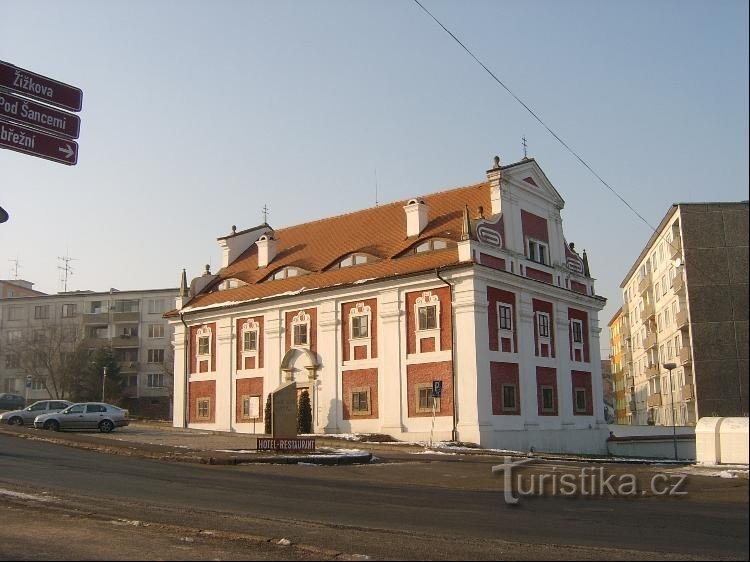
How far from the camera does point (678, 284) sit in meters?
3.57

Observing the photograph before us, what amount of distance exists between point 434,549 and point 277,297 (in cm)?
3205

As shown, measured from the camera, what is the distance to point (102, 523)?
38.1 feet

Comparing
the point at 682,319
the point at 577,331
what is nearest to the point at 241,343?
the point at 577,331

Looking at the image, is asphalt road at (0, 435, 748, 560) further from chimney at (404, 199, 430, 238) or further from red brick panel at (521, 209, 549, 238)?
red brick panel at (521, 209, 549, 238)

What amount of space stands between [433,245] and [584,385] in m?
11.5

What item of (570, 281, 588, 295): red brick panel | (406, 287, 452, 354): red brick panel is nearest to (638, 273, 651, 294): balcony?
(406, 287, 452, 354): red brick panel

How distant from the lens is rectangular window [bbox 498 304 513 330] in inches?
1374

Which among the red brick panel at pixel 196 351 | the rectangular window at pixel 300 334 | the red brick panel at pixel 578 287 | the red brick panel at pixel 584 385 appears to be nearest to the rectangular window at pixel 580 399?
the red brick panel at pixel 584 385

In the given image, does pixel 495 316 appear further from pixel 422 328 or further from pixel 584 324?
pixel 584 324

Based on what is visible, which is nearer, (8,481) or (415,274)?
(8,481)

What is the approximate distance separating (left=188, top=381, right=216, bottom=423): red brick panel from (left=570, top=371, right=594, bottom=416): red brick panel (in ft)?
65.7

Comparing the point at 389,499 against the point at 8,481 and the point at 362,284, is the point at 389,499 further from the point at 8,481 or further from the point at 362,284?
the point at 362,284

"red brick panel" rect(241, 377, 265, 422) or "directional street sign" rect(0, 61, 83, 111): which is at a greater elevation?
"directional street sign" rect(0, 61, 83, 111)

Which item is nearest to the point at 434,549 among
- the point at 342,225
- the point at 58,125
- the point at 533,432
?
the point at 58,125
